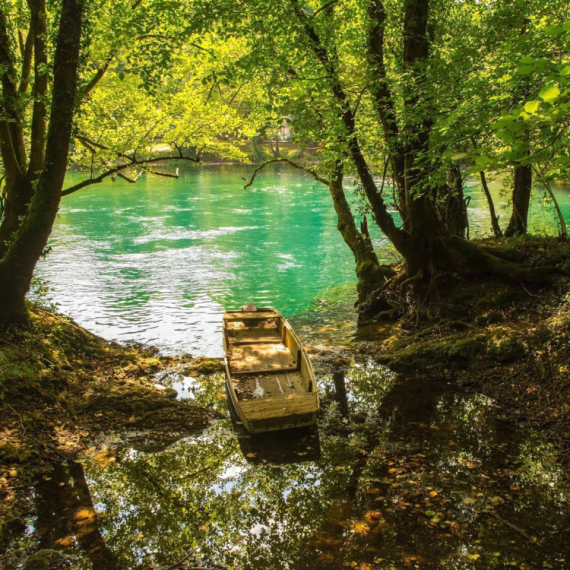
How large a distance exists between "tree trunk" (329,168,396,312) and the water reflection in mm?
6569

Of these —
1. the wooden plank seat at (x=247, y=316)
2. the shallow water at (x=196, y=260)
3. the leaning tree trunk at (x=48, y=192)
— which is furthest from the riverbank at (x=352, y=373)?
the shallow water at (x=196, y=260)

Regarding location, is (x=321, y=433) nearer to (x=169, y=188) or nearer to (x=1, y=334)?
(x=1, y=334)

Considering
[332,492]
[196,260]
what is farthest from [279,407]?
[196,260]

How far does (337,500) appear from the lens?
594 cm

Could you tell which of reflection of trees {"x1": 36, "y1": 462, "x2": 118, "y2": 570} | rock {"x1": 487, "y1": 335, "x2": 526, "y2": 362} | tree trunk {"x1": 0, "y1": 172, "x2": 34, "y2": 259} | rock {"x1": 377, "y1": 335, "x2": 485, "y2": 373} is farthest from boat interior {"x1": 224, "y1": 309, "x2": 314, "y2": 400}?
tree trunk {"x1": 0, "y1": 172, "x2": 34, "y2": 259}

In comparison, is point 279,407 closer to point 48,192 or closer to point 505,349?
point 505,349

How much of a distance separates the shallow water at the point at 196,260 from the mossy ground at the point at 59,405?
7.63 ft

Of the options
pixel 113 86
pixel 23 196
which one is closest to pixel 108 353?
pixel 23 196

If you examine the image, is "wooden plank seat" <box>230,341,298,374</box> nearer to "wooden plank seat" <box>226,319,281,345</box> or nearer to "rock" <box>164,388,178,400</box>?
"wooden plank seat" <box>226,319,281,345</box>

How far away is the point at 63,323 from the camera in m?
10.1

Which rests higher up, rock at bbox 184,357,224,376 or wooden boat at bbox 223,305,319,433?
wooden boat at bbox 223,305,319,433

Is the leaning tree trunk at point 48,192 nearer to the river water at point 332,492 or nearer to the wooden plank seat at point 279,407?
the river water at point 332,492

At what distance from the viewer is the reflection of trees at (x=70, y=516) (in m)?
5.08

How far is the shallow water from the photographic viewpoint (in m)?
14.9
